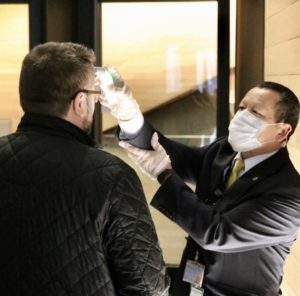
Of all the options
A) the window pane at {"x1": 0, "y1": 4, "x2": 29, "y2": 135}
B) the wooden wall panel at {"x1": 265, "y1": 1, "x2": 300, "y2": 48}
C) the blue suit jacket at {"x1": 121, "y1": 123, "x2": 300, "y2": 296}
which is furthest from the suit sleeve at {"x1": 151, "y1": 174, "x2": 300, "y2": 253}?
the window pane at {"x1": 0, "y1": 4, "x2": 29, "y2": 135}

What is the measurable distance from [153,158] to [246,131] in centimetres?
33

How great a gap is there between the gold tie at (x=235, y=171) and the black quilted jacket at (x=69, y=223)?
27.2 inches

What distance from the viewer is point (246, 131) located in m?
1.78

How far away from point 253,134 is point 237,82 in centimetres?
91

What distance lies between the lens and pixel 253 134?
1.76 m

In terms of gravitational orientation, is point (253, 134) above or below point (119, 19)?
below

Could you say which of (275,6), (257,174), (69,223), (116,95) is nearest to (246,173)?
(257,174)

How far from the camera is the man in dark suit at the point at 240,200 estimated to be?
5.34ft

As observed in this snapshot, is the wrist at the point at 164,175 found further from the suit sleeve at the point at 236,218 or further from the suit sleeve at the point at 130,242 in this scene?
the suit sleeve at the point at 130,242

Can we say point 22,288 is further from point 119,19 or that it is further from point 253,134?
point 119,19

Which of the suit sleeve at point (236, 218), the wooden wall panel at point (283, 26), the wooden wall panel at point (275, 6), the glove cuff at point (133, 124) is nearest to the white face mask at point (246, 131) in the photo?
the suit sleeve at point (236, 218)

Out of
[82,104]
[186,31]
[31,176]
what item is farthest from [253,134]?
[186,31]

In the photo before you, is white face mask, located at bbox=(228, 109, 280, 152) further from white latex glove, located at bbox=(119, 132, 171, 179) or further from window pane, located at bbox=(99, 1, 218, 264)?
window pane, located at bbox=(99, 1, 218, 264)

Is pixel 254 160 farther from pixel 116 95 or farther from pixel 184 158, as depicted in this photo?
pixel 116 95
